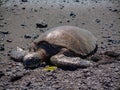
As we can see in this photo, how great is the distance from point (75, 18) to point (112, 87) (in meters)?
5.08

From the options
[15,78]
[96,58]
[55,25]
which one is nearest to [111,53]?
[96,58]

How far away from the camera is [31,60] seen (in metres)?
6.50

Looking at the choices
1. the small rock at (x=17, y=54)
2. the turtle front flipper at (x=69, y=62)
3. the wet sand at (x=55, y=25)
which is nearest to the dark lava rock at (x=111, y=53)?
the wet sand at (x=55, y=25)

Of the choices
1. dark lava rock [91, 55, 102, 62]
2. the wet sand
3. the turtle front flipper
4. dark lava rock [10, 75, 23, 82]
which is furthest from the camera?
dark lava rock [91, 55, 102, 62]

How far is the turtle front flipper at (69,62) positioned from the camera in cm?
632

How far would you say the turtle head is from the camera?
6.48 metres

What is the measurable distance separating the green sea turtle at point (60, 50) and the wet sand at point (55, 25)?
0.16 metres

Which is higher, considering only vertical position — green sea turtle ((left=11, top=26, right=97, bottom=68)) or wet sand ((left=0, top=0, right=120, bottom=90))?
green sea turtle ((left=11, top=26, right=97, bottom=68))

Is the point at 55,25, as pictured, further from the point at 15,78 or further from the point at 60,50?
the point at 15,78

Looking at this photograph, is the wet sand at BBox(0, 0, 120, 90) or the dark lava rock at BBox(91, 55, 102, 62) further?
the dark lava rock at BBox(91, 55, 102, 62)

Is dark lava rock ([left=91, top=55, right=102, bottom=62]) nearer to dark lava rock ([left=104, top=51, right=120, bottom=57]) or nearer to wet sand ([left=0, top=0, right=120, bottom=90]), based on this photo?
wet sand ([left=0, top=0, right=120, bottom=90])

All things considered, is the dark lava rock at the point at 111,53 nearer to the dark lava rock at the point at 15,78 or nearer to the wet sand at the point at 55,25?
the wet sand at the point at 55,25

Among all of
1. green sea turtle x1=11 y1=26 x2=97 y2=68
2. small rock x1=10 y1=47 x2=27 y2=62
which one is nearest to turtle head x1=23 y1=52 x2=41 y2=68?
green sea turtle x1=11 y1=26 x2=97 y2=68

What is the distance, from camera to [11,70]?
6.55 metres
